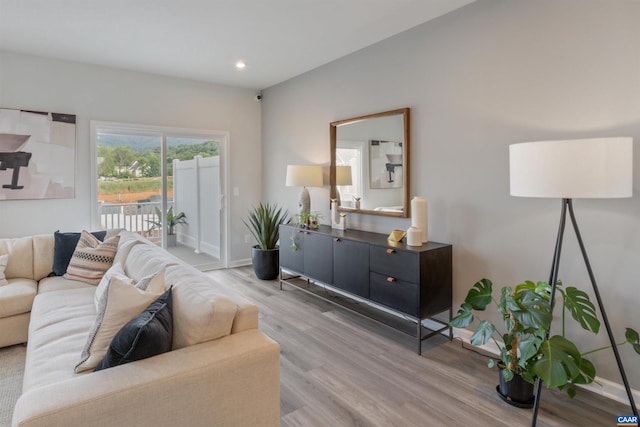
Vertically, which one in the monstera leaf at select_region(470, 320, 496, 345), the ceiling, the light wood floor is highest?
the ceiling

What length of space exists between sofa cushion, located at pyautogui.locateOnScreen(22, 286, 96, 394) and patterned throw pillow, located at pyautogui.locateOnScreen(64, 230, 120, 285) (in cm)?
19

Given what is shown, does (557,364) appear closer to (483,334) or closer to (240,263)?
(483,334)

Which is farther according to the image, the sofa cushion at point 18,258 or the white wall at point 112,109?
the white wall at point 112,109

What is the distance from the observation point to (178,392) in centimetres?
134

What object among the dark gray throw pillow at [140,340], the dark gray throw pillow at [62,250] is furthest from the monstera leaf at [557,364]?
the dark gray throw pillow at [62,250]

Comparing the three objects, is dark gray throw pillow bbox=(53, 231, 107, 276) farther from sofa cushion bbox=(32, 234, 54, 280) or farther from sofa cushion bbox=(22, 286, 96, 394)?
sofa cushion bbox=(22, 286, 96, 394)

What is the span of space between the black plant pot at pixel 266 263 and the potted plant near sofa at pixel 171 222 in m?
Result: 1.15

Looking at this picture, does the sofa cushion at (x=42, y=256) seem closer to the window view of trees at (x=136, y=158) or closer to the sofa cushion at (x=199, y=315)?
the window view of trees at (x=136, y=158)

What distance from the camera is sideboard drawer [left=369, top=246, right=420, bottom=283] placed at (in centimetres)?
270

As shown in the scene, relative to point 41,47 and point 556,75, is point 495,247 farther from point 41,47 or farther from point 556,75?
point 41,47

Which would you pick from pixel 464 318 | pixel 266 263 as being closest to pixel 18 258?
pixel 266 263

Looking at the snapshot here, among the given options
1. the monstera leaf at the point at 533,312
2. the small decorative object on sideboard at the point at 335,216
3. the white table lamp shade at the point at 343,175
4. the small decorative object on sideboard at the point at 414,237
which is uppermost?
the white table lamp shade at the point at 343,175

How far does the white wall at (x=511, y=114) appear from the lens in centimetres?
210

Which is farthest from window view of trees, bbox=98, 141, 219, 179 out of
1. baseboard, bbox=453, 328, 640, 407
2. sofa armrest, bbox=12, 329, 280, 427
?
baseboard, bbox=453, 328, 640, 407
